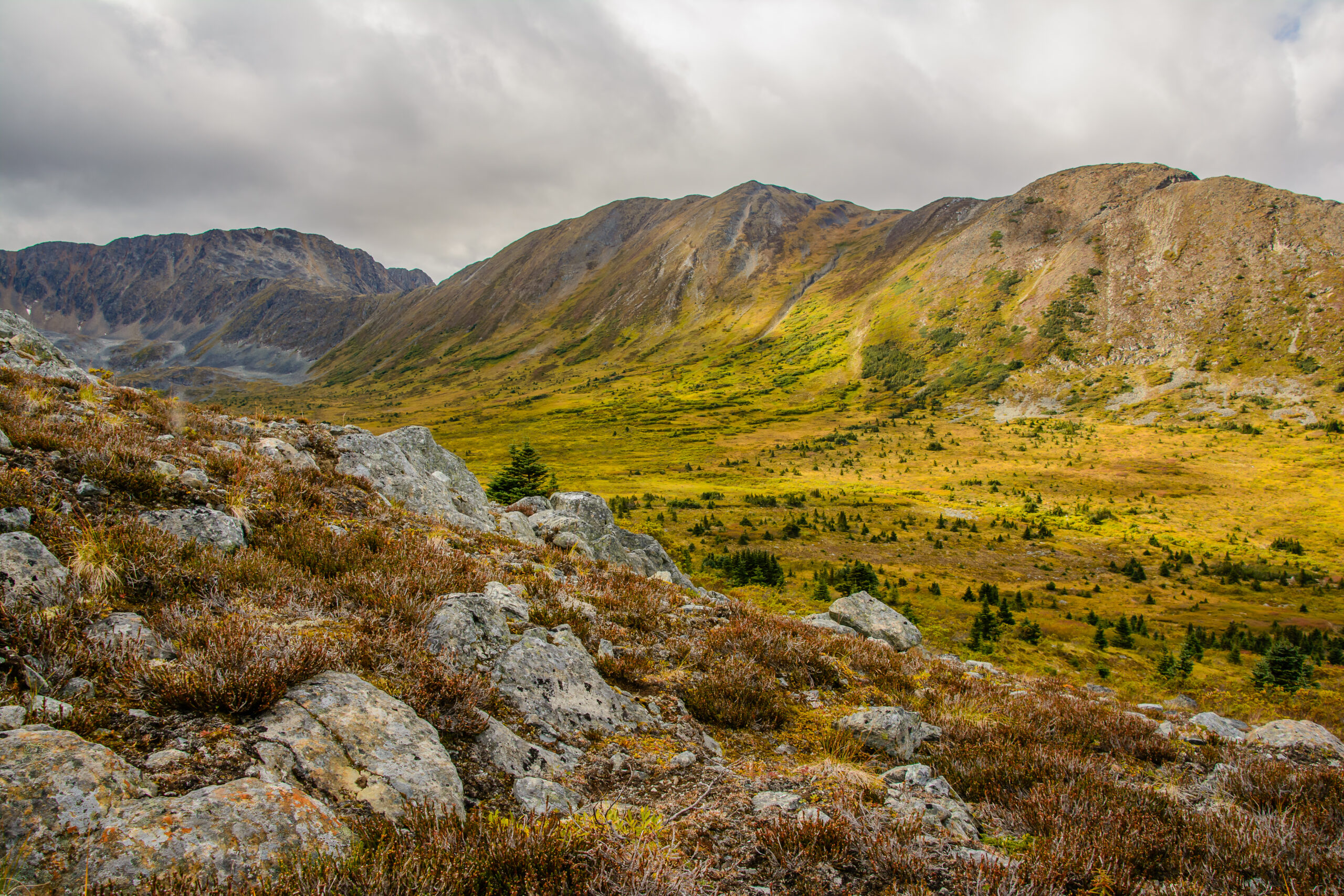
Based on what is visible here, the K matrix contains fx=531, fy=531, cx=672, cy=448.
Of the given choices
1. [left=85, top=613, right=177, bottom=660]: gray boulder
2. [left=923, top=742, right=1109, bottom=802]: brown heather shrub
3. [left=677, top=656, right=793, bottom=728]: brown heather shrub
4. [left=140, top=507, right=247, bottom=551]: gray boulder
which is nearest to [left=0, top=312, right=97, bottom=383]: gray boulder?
[left=140, top=507, right=247, bottom=551]: gray boulder

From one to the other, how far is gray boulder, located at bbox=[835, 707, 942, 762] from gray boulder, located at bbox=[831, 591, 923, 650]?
8829 mm

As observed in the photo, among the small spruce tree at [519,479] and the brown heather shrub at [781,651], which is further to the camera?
the small spruce tree at [519,479]

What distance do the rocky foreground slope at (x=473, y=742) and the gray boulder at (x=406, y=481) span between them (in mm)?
4791

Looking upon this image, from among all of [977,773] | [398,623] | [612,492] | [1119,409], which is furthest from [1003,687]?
[1119,409]

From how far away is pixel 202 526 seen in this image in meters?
6.18

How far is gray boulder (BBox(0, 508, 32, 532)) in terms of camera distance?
477cm

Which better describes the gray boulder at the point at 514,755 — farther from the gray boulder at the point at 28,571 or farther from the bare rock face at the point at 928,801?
the gray boulder at the point at 28,571

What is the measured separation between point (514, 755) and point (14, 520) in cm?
507

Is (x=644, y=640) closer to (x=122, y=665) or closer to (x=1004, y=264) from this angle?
(x=122, y=665)

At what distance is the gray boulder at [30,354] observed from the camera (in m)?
11.6

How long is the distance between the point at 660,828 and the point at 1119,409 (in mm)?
123214

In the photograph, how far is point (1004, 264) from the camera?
151 metres

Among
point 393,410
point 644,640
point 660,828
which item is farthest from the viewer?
point 393,410

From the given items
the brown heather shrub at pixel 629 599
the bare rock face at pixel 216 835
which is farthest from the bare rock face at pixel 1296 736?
the bare rock face at pixel 216 835
